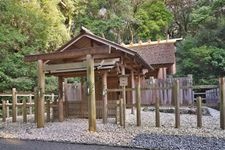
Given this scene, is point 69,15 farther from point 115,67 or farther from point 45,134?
point 45,134

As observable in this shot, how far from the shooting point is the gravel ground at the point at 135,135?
347 inches

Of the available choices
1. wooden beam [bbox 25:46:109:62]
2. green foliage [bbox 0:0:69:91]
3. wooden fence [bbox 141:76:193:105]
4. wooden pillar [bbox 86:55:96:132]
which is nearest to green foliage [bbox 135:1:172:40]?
green foliage [bbox 0:0:69:91]

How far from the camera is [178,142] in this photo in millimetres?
8922

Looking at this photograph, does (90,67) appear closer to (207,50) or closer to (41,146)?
(41,146)

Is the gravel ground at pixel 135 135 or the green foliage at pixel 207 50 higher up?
the green foliage at pixel 207 50

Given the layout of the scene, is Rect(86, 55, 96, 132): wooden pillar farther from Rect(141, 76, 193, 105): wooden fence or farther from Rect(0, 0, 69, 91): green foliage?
Rect(0, 0, 69, 91): green foliage

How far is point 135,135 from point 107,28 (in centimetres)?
2164

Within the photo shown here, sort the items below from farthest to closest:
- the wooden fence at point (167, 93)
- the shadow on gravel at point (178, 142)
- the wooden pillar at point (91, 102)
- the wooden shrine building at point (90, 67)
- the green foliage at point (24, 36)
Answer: the green foliage at point (24, 36)
the wooden fence at point (167, 93)
the wooden shrine building at point (90, 67)
the wooden pillar at point (91, 102)
the shadow on gravel at point (178, 142)

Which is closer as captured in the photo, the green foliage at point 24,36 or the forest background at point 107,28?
the green foliage at point 24,36

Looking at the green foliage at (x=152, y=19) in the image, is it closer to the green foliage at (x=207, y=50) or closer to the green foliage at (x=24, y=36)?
the green foliage at (x=207, y=50)

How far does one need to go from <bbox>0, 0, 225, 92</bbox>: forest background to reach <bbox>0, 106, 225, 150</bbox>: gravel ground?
25.7 feet

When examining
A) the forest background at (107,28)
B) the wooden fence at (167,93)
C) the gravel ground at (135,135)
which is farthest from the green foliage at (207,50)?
the gravel ground at (135,135)

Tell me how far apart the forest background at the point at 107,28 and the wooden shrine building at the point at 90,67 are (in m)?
4.99

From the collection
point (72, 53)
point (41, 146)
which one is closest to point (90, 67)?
point (72, 53)
